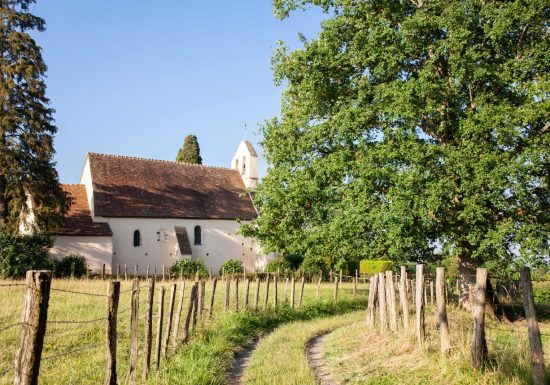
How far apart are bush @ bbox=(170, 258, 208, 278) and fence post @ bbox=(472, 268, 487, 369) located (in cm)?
2867

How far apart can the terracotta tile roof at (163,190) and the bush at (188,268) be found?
453 centimetres

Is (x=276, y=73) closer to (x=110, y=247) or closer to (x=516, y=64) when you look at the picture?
(x=516, y=64)

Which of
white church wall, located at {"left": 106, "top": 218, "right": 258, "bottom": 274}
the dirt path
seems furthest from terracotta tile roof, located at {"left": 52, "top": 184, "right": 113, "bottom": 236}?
the dirt path

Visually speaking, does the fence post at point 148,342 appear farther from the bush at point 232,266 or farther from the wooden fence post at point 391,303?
the bush at point 232,266

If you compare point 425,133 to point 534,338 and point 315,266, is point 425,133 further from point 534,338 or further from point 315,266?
point 315,266

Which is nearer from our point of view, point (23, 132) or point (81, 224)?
point (23, 132)

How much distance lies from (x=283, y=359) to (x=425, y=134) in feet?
38.7

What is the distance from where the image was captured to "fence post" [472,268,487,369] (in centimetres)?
845

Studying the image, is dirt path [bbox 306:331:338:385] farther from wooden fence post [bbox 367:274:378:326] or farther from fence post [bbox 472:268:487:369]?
fence post [bbox 472:268:487:369]

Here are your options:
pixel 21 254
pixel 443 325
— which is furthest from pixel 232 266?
pixel 443 325

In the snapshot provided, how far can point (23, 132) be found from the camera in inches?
1176

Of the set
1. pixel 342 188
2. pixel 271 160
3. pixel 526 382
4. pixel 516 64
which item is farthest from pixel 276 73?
pixel 526 382

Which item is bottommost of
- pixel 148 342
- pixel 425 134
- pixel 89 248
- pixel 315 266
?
pixel 148 342

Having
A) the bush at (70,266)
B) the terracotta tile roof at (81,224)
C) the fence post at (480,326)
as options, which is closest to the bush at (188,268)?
the terracotta tile roof at (81,224)
